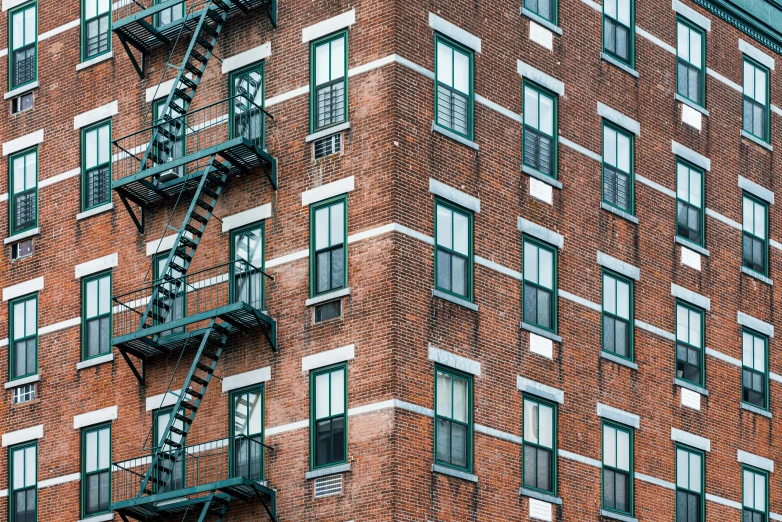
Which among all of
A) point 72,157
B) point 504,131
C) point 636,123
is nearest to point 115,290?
point 72,157

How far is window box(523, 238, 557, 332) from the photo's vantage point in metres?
42.5

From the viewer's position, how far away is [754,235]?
162ft

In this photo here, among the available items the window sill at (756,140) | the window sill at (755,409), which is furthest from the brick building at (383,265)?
the window sill at (756,140)

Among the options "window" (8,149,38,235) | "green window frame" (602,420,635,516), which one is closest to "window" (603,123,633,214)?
"green window frame" (602,420,635,516)

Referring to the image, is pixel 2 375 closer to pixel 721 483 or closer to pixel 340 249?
pixel 340 249

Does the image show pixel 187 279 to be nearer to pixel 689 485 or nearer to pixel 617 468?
pixel 617 468

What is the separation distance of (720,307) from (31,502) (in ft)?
56.7

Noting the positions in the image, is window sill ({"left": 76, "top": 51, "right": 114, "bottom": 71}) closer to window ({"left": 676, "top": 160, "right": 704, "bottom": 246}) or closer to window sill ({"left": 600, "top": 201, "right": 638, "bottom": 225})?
window sill ({"left": 600, "top": 201, "right": 638, "bottom": 225})

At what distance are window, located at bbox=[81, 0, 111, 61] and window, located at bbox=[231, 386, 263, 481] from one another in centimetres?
1031

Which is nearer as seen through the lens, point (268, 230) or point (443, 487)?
point (443, 487)

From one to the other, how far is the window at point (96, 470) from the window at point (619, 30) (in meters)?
15.0

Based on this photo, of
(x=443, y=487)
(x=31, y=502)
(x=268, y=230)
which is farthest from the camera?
(x=31, y=502)

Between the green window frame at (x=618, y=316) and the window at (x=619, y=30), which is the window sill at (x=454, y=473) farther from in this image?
the window at (x=619, y=30)

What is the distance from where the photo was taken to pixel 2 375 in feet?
152
